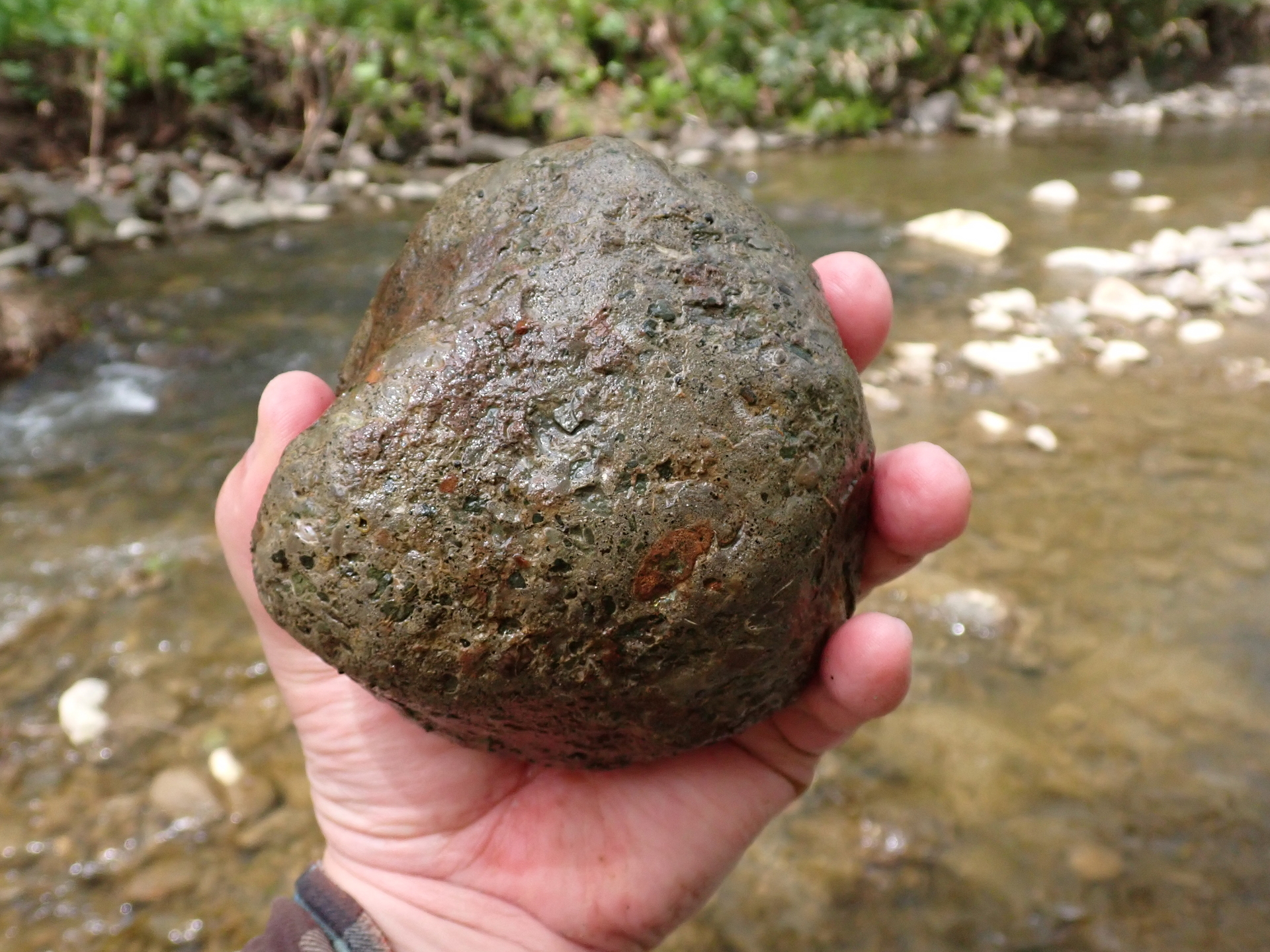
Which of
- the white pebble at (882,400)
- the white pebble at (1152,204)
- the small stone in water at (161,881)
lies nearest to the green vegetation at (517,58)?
the white pebble at (1152,204)

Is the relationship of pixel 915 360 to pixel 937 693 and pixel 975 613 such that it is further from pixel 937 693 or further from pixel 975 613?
pixel 937 693

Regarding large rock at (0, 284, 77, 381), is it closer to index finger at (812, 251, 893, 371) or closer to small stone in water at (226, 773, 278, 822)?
small stone in water at (226, 773, 278, 822)

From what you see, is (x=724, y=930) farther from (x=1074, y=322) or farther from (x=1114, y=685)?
(x=1074, y=322)

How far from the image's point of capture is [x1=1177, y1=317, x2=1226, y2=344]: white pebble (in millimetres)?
5152

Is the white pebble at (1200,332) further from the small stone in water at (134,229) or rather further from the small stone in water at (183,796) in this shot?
the small stone in water at (134,229)

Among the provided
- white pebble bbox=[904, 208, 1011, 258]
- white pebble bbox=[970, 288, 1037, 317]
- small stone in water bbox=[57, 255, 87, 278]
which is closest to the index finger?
white pebble bbox=[970, 288, 1037, 317]

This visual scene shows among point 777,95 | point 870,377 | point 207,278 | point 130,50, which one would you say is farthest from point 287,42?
point 870,377

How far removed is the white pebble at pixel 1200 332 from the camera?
16.9 feet

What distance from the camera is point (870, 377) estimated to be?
4.84 meters

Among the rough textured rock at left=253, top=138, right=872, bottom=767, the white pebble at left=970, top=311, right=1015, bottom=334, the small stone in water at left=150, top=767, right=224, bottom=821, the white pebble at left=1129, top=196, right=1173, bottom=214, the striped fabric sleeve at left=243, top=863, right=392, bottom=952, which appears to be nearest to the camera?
the rough textured rock at left=253, top=138, right=872, bottom=767

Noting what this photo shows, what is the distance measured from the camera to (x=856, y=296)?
6.43ft

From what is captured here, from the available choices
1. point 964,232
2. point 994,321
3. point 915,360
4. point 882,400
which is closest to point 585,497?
point 882,400

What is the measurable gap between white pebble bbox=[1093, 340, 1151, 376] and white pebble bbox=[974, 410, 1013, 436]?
887 millimetres

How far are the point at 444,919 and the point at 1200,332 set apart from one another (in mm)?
5152
